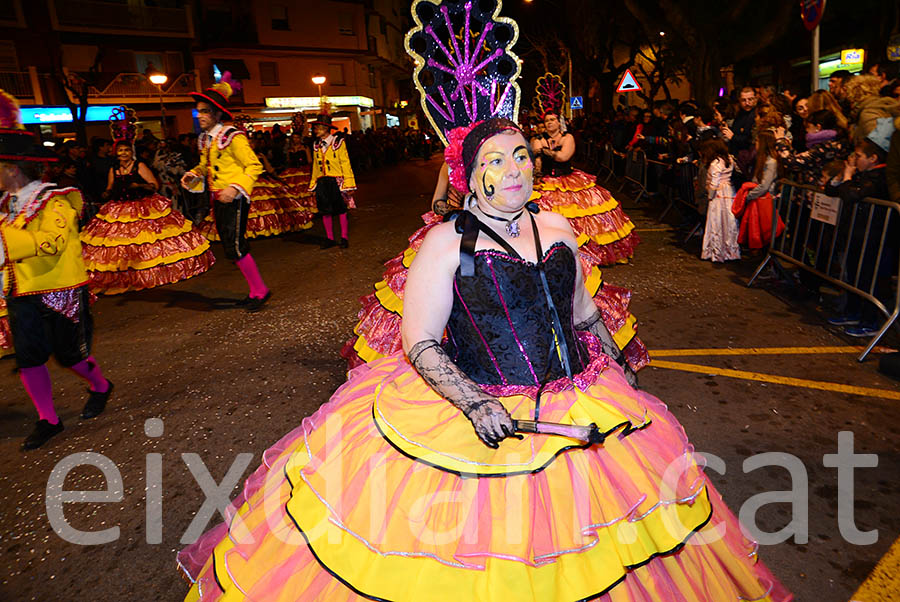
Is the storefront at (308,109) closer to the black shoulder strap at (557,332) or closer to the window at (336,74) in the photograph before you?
the window at (336,74)

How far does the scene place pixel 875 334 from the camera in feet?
18.0

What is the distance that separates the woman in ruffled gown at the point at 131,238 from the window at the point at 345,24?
127 ft

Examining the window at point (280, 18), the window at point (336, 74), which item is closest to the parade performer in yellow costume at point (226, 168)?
the window at point (280, 18)

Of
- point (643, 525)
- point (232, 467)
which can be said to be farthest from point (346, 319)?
point (643, 525)

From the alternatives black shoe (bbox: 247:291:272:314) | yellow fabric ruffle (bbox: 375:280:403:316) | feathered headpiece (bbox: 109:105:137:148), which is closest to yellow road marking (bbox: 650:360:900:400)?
yellow fabric ruffle (bbox: 375:280:403:316)

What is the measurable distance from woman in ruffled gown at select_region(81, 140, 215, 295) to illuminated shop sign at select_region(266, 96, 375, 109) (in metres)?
31.0

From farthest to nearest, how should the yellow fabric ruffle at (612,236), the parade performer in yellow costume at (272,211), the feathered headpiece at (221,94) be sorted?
the parade performer in yellow costume at (272,211), the yellow fabric ruffle at (612,236), the feathered headpiece at (221,94)

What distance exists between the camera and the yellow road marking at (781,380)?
4.48 meters

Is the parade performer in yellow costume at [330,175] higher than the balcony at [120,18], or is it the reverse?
the balcony at [120,18]

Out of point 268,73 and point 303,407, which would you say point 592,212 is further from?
point 268,73

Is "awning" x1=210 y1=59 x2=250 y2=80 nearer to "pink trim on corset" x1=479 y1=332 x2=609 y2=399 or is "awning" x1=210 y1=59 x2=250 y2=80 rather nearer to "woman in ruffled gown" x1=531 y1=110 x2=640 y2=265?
"woman in ruffled gown" x1=531 y1=110 x2=640 y2=265

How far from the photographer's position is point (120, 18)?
1245 inches

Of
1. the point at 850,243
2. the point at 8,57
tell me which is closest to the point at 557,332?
the point at 850,243

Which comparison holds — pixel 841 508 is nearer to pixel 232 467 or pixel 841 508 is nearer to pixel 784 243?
pixel 232 467
